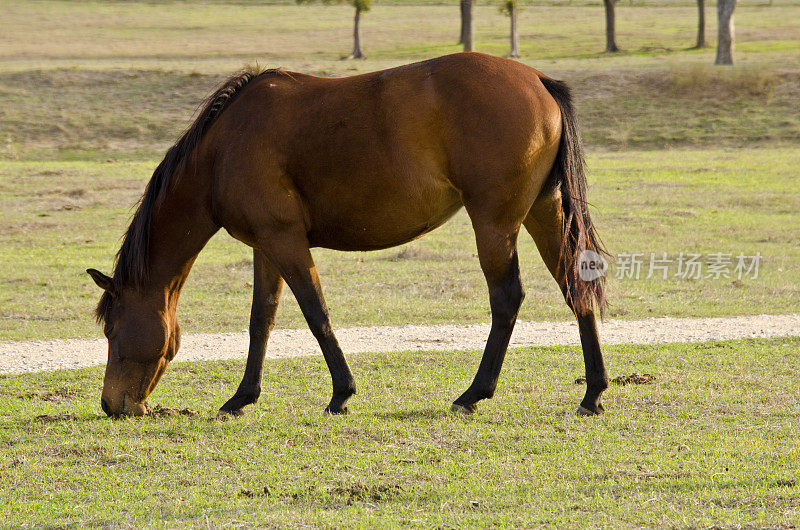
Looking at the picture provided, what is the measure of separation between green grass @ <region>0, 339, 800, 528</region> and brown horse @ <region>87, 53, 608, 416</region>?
1.19 ft

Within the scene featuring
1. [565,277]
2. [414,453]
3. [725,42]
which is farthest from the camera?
[725,42]

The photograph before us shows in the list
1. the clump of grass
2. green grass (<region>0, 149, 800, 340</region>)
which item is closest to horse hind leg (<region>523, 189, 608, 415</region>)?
green grass (<region>0, 149, 800, 340</region>)

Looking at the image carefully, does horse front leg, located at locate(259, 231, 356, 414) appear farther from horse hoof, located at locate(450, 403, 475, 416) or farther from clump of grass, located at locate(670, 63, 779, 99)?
clump of grass, located at locate(670, 63, 779, 99)

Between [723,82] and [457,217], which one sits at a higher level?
[457,217]

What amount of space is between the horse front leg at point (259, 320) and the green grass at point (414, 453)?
16 centimetres

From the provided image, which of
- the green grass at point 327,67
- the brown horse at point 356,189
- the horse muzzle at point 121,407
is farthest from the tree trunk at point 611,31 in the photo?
the horse muzzle at point 121,407

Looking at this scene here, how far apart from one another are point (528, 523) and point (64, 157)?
23.4m

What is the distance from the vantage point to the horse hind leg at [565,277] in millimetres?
6238

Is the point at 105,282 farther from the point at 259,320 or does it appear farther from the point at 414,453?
the point at 414,453

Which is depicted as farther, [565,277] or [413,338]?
[413,338]

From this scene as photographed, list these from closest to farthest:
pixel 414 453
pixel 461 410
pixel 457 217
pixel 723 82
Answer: pixel 414 453, pixel 461 410, pixel 457 217, pixel 723 82

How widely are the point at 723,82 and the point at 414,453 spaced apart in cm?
2964

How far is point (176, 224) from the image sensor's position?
246 inches

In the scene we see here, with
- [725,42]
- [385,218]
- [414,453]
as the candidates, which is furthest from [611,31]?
[414,453]
